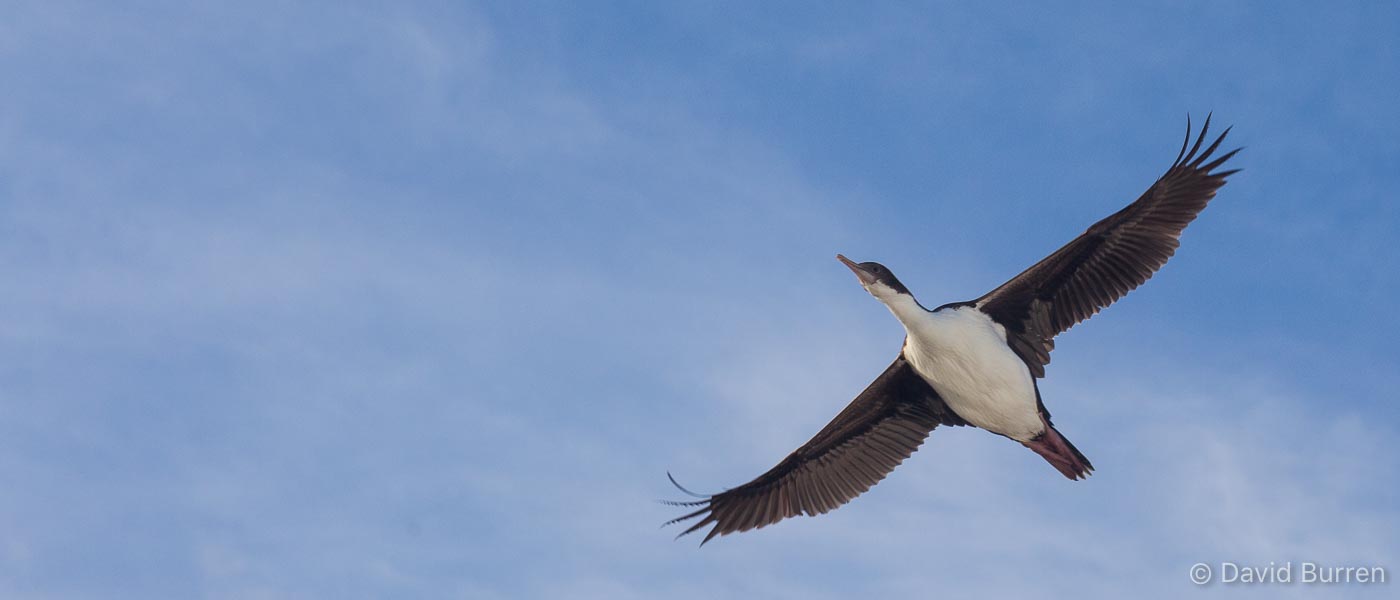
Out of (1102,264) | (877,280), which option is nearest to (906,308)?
(877,280)

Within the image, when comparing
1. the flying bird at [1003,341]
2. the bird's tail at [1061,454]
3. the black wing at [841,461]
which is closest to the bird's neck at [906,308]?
the flying bird at [1003,341]

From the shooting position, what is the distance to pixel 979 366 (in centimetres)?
1934

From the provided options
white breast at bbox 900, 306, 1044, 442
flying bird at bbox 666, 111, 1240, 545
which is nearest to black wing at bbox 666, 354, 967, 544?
flying bird at bbox 666, 111, 1240, 545

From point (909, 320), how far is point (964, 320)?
0.69 m

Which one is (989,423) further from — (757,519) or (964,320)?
(757,519)

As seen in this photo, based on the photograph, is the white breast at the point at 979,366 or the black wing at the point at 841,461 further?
the black wing at the point at 841,461

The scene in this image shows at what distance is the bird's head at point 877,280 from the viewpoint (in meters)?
19.8

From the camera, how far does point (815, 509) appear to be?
21266mm

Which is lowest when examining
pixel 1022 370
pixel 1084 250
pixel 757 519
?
pixel 757 519

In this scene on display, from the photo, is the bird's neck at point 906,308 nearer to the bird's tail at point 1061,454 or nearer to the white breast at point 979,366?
the white breast at point 979,366

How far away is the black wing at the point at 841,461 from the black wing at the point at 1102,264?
→ 1721 mm

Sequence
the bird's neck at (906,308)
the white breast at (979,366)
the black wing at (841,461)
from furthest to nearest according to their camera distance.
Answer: the black wing at (841,461)
the bird's neck at (906,308)
the white breast at (979,366)

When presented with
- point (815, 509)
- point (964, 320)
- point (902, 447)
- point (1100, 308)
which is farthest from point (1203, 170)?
point (815, 509)

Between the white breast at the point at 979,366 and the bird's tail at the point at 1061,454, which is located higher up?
the white breast at the point at 979,366
